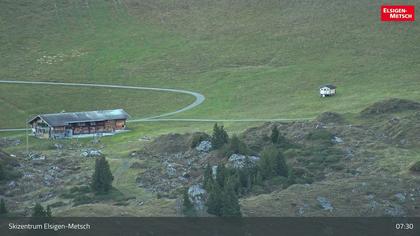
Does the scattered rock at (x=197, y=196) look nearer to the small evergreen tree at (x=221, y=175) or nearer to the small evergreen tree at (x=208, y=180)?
the small evergreen tree at (x=208, y=180)

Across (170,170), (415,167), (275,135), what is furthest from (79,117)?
(415,167)

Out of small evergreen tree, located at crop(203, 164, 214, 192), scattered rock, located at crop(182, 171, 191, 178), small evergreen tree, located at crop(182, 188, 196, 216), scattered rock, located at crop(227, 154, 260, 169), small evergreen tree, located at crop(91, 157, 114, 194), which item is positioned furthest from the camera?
scattered rock, located at crop(182, 171, 191, 178)

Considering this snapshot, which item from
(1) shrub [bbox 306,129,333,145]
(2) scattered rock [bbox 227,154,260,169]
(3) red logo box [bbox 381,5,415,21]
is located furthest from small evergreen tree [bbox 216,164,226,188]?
(3) red logo box [bbox 381,5,415,21]

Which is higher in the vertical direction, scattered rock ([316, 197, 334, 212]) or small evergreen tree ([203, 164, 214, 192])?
small evergreen tree ([203, 164, 214, 192])

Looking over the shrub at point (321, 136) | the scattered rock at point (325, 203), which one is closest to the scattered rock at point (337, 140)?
the shrub at point (321, 136)

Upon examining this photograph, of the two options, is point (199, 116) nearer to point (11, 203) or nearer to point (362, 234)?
point (11, 203)
